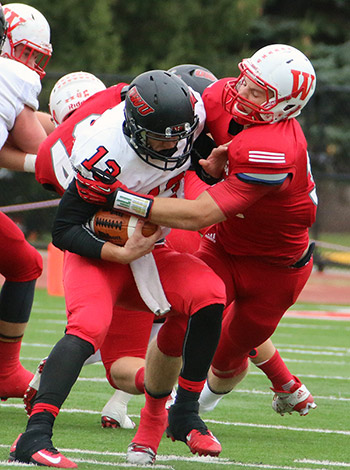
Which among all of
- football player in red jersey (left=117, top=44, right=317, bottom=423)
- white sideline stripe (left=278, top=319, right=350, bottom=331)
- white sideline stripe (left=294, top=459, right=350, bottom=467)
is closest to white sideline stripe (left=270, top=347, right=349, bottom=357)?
white sideline stripe (left=278, top=319, right=350, bottom=331)

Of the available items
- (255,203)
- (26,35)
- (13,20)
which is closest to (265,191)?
(255,203)

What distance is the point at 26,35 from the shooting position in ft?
17.2

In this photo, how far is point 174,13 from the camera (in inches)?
770

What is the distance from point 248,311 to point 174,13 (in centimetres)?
1585

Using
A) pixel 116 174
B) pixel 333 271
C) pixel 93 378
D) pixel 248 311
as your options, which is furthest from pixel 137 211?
pixel 333 271

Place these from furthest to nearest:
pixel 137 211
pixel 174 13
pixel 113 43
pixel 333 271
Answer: pixel 174 13 → pixel 113 43 → pixel 333 271 → pixel 137 211

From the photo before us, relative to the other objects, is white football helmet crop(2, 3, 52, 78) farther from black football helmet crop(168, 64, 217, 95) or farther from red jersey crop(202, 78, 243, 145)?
red jersey crop(202, 78, 243, 145)

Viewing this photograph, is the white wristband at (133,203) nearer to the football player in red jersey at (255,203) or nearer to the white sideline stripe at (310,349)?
the football player in red jersey at (255,203)

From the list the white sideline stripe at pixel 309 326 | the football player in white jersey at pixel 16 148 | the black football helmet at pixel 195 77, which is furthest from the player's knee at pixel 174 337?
the white sideline stripe at pixel 309 326

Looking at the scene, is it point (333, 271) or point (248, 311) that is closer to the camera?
point (248, 311)

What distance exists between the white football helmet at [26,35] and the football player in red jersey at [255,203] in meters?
1.36

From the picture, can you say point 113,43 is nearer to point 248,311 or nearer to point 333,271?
point 333,271

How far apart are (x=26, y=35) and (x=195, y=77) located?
3.26 ft

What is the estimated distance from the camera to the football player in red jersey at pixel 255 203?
12.6 ft
